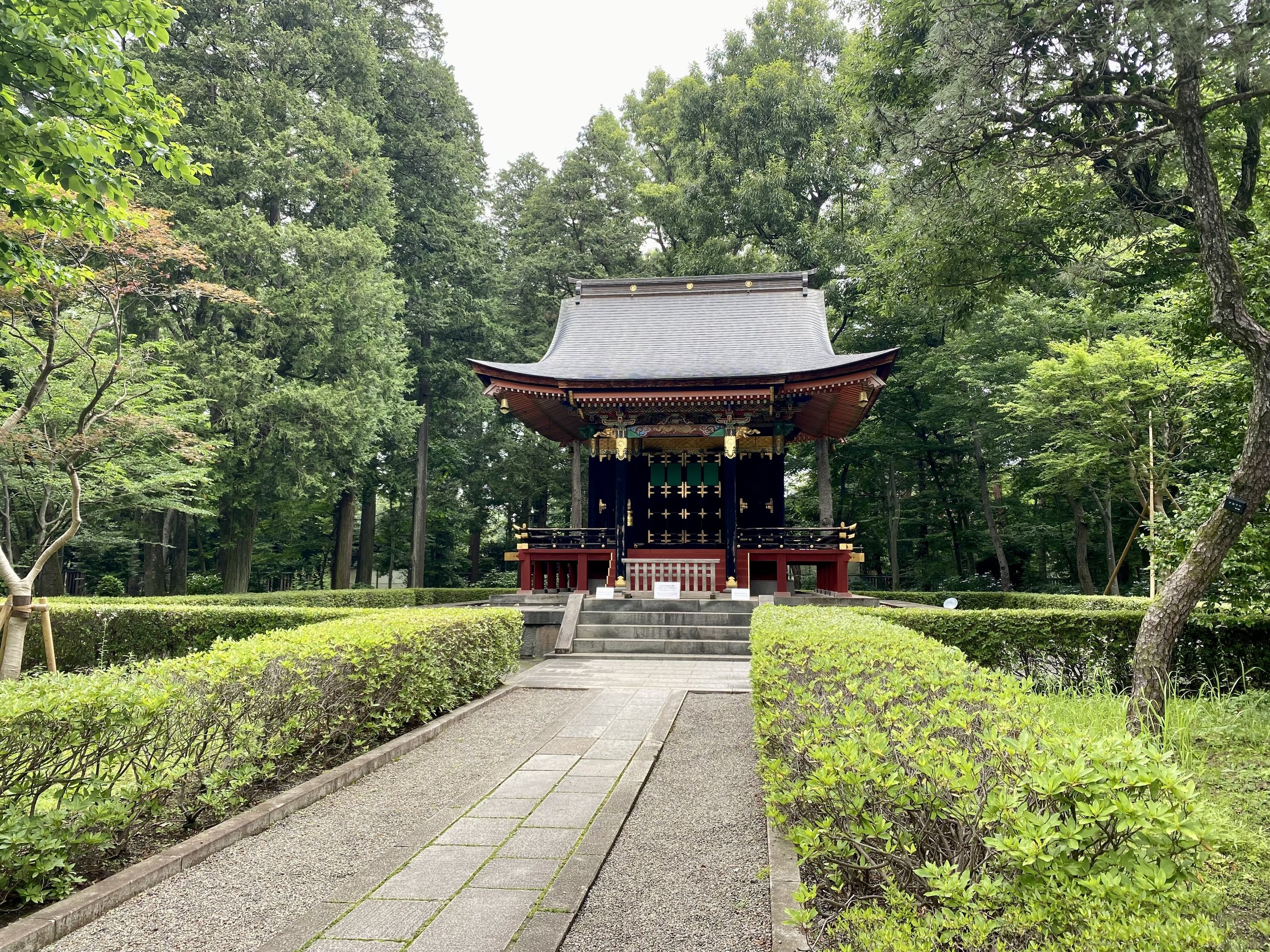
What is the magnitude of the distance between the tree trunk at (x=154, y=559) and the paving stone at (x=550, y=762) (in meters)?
16.6

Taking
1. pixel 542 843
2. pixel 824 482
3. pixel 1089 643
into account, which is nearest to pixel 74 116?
pixel 542 843

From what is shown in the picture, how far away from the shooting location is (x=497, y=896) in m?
2.89

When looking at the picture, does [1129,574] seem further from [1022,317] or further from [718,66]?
[718,66]

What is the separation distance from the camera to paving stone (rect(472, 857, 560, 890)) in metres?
2.99

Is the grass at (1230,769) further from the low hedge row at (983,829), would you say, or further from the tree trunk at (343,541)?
the tree trunk at (343,541)

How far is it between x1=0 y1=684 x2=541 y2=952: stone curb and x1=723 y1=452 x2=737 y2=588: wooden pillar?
919 centimetres

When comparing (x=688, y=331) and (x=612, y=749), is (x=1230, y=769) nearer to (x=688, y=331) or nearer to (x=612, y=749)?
(x=612, y=749)

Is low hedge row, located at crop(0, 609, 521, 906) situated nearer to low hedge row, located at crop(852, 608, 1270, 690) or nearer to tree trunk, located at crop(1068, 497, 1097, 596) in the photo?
low hedge row, located at crop(852, 608, 1270, 690)

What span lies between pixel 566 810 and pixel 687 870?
102cm

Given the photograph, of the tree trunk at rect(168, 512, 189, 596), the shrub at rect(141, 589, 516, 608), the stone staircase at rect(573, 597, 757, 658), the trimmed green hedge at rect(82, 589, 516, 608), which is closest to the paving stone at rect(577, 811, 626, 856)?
the stone staircase at rect(573, 597, 757, 658)

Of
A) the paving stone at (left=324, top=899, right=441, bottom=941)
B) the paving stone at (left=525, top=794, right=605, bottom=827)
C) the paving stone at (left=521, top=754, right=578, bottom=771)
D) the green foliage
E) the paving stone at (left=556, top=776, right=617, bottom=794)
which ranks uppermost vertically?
the green foliage

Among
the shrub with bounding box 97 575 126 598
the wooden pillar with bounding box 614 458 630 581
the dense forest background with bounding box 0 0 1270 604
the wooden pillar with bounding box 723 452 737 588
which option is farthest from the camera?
the shrub with bounding box 97 575 126 598

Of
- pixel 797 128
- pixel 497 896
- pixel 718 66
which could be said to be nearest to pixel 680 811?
pixel 497 896

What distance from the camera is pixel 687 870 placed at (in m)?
3.16
